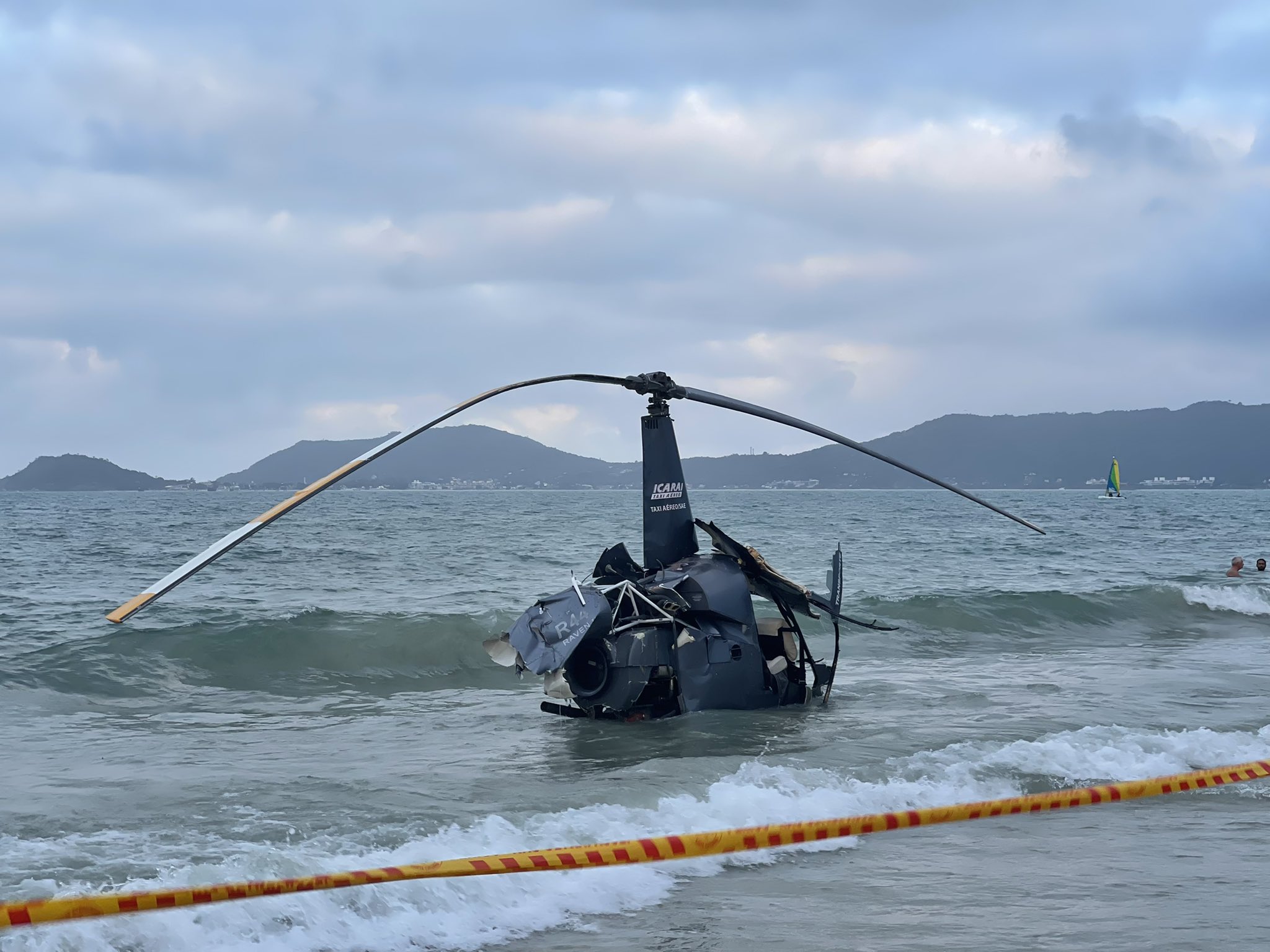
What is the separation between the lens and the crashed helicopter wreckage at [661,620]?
1014 centimetres

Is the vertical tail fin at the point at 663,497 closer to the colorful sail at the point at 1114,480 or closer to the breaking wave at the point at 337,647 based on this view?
the breaking wave at the point at 337,647

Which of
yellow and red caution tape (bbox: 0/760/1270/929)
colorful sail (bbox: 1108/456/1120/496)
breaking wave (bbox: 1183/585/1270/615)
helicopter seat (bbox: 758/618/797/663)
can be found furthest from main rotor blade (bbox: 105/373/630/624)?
colorful sail (bbox: 1108/456/1120/496)

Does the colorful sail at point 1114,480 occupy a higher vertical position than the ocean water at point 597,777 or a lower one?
higher

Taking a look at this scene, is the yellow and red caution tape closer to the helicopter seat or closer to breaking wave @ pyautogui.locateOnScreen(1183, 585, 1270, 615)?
the helicopter seat

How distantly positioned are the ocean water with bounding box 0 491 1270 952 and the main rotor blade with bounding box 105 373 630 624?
169 cm

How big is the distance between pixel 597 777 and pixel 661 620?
1.85 meters

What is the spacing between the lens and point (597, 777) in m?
8.91

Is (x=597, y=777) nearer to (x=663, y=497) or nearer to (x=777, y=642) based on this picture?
(x=663, y=497)

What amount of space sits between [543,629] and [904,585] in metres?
20.4

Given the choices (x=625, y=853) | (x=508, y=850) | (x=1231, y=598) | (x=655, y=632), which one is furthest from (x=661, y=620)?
(x=1231, y=598)

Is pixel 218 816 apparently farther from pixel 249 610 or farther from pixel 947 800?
pixel 249 610

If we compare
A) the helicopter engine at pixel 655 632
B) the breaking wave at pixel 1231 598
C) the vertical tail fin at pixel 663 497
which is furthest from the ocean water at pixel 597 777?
the vertical tail fin at pixel 663 497

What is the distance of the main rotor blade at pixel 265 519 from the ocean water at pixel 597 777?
169cm

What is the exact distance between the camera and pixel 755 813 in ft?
25.6
